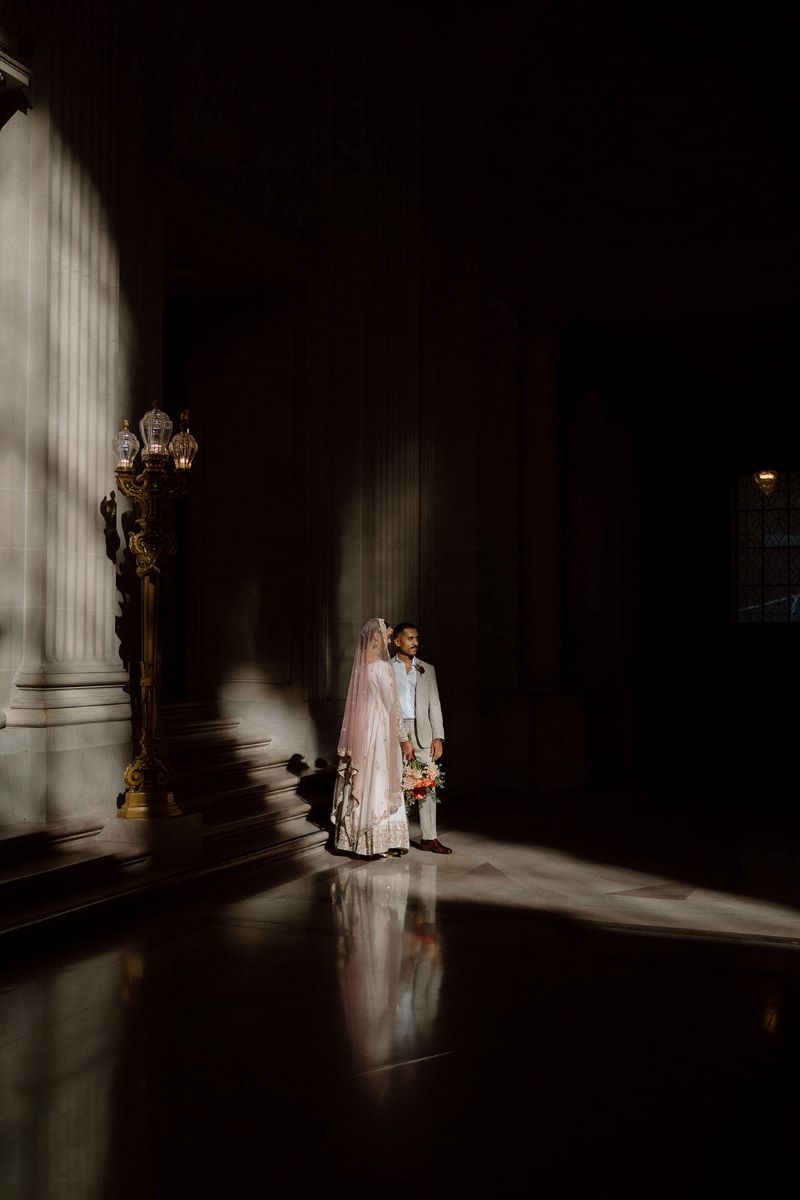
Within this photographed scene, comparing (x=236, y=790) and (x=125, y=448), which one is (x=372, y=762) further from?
(x=125, y=448)

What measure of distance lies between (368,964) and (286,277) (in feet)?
26.3

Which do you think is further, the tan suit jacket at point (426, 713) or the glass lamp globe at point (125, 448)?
the tan suit jacket at point (426, 713)

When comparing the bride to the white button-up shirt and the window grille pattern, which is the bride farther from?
the window grille pattern

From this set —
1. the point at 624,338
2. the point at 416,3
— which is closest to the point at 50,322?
the point at 416,3

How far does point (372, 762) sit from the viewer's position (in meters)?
10.1

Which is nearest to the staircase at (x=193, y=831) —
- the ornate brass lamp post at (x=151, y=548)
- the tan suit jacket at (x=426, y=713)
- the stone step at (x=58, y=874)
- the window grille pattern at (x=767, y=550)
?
the stone step at (x=58, y=874)

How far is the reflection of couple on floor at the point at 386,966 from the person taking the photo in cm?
524

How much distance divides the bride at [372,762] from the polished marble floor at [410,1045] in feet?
3.86

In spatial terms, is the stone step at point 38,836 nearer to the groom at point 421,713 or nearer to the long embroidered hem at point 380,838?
the long embroidered hem at point 380,838

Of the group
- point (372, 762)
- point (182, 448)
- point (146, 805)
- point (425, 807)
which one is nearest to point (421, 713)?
point (425, 807)

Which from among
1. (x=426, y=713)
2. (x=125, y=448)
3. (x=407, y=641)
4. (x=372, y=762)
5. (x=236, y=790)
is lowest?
(x=236, y=790)

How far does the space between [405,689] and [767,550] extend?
47.3 feet

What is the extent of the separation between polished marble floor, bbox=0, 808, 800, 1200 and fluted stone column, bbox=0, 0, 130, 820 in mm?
1368

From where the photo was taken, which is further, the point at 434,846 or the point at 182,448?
the point at 434,846
